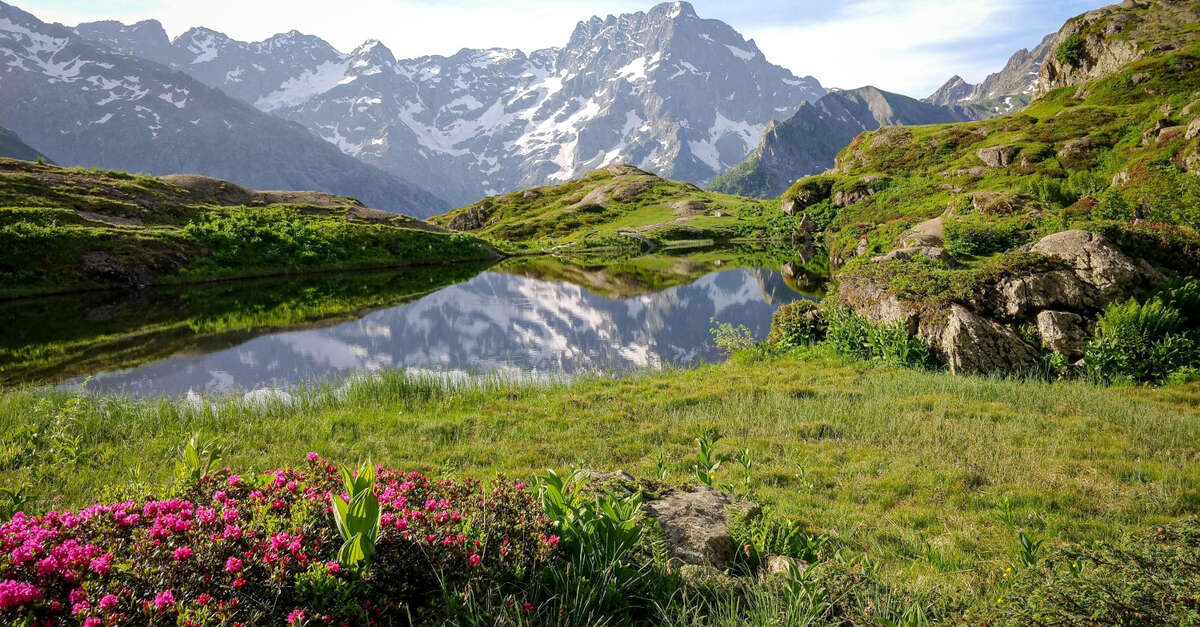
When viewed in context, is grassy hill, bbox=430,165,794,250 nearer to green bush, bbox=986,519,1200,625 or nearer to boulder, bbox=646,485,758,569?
boulder, bbox=646,485,758,569

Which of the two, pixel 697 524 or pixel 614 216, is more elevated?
pixel 614 216

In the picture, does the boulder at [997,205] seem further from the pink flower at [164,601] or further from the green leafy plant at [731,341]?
the pink flower at [164,601]

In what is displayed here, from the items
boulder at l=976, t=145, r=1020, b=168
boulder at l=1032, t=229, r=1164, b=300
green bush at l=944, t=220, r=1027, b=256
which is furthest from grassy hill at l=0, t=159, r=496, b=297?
boulder at l=976, t=145, r=1020, b=168

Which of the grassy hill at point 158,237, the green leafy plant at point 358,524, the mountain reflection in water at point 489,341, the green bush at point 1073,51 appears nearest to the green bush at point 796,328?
the mountain reflection in water at point 489,341

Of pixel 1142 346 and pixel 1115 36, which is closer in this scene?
pixel 1142 346

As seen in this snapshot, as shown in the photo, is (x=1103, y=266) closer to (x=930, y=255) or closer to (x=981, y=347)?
(x=981, y=347)

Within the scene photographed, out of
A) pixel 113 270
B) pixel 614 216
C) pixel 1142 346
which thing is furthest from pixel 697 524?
pixel 614 216

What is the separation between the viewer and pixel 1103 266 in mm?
15164

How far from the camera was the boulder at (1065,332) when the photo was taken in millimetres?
14422

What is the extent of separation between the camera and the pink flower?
2.91 meters

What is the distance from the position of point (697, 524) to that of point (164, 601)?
469cm

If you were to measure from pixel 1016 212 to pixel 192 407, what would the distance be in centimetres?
3686

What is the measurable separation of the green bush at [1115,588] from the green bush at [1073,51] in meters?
109

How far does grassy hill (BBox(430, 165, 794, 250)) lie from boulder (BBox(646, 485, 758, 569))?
7517cm
